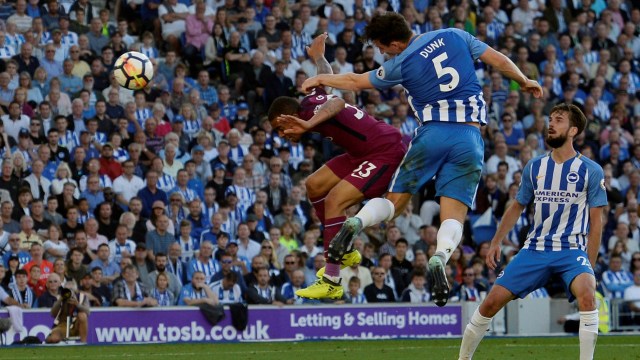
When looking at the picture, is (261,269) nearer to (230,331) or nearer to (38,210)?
(230,331)

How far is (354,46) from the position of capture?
26.0 metres

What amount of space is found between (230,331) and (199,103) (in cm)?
509

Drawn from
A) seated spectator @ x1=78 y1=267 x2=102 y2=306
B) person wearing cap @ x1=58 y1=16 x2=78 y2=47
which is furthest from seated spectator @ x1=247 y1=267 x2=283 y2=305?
person wearing cap @ x1=58 y1=16 x2=78 y2=47

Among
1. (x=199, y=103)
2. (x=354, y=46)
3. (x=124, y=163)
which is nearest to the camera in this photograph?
(x=124, y=163)

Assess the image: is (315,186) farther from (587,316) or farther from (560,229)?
(587,316)

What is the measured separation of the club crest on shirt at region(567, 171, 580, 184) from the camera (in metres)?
12.4

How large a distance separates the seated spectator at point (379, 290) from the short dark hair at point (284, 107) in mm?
9386

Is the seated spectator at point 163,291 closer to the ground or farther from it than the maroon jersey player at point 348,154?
closer to the ground

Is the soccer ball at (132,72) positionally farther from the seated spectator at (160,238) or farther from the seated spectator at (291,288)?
the seated spectator at (291,288)

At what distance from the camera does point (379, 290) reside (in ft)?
70.9

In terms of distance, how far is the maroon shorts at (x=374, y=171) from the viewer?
41.0 feet

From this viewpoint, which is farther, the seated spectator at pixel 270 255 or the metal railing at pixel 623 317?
the metal railing at pixel 623 317

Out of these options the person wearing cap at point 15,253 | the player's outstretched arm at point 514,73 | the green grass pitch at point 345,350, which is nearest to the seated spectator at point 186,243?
the green grass pitch at point 345,350

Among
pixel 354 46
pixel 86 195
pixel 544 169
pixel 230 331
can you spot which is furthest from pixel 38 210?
pixel 544 169
